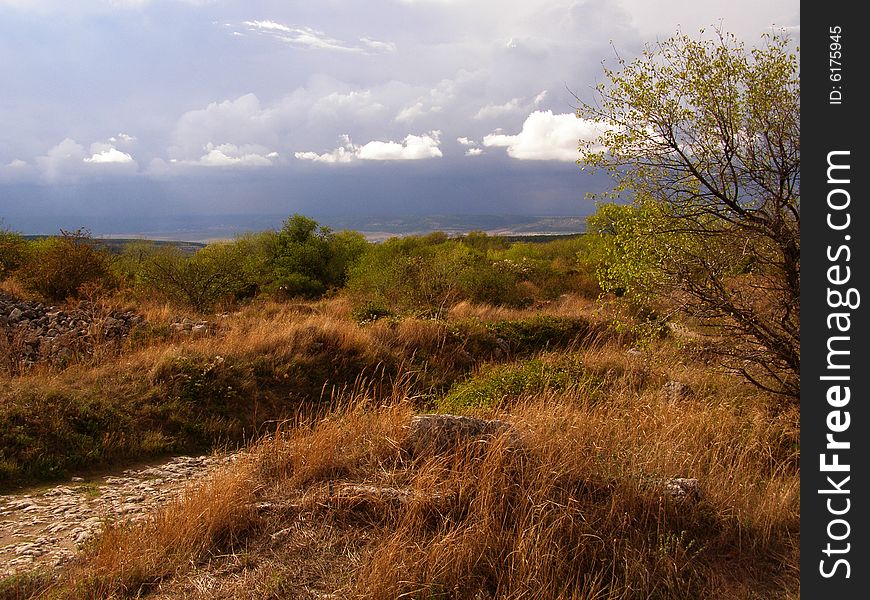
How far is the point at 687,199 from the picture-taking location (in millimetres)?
7199

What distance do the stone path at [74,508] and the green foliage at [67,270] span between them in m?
9.80

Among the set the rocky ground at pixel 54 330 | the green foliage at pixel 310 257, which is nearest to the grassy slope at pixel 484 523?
the rocky ground at pixel 54 330

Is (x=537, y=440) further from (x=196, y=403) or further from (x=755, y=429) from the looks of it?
(x=196, y=403)

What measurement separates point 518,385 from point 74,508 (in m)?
5.76

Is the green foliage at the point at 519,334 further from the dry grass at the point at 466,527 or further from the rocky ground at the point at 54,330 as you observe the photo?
the dry grass at the point at 466,527

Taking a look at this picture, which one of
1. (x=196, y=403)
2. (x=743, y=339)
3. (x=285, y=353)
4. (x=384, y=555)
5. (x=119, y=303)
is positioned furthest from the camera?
(x=119, y=303)

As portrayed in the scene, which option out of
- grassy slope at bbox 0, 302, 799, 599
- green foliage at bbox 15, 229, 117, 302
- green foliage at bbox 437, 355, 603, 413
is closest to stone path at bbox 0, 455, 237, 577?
grassy slope at bbox 0, 302, 799, 599

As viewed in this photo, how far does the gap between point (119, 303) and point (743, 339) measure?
12505mm

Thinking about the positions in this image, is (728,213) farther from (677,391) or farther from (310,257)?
(310,257)

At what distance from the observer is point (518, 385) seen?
8.68 metres

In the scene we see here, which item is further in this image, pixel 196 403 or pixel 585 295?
pixel 585 295

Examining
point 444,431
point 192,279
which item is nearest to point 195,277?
point 192,279

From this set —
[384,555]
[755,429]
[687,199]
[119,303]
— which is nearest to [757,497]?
[755,429]

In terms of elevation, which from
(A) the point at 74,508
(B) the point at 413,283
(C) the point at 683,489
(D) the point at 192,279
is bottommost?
(A) the point at 74,508
